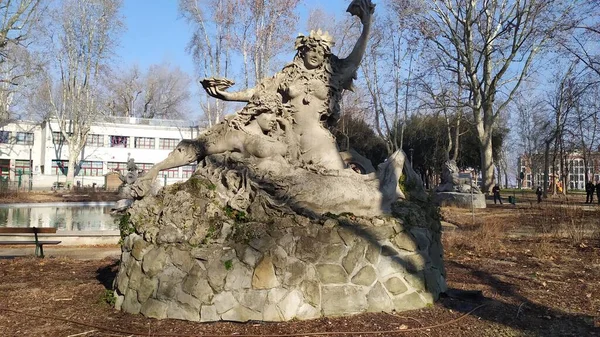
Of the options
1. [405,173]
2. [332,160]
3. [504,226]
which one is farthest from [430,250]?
[504,226]

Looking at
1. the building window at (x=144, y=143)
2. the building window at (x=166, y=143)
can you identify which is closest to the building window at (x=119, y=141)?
the building window at (x=144, y=143)

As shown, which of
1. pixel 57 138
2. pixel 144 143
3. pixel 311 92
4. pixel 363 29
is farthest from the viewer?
pixel 144 143

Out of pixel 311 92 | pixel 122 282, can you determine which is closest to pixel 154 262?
pixel 122 282

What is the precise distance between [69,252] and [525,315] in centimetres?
874

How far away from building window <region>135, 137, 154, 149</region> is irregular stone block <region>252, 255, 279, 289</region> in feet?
170

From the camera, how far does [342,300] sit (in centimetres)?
485

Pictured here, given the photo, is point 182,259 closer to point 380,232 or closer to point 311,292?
point 311,292

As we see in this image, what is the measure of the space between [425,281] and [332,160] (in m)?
1.79

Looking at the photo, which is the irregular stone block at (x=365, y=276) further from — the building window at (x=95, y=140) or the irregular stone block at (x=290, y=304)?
the building window at (x=95, y=140)

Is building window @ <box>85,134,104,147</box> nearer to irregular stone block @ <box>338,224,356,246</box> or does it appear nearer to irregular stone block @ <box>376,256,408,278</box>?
irregular stone block @ <box>338,224,356,246</box>

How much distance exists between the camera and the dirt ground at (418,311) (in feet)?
14.6

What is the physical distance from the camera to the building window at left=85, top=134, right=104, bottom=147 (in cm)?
5195

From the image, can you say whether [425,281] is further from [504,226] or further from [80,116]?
[80,116]

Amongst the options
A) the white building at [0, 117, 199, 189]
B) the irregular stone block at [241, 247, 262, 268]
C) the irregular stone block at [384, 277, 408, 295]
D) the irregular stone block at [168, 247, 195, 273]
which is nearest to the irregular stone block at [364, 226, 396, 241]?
the irregular stone block at [384, 277, 408, 295]
